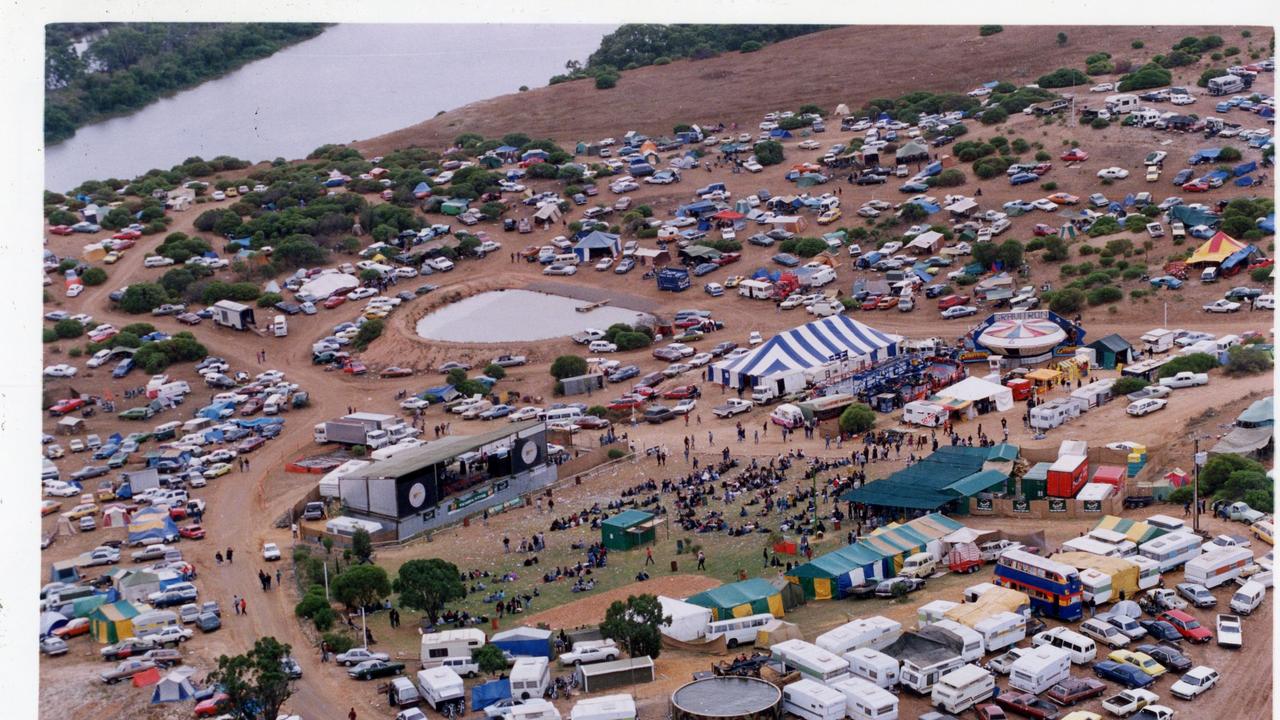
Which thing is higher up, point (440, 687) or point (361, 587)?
point (440, 687)

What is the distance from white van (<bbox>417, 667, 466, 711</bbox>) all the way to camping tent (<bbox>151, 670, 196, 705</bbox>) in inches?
136

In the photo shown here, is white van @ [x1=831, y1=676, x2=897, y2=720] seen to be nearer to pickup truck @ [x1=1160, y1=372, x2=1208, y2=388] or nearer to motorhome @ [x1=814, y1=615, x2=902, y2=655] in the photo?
motorhome @ [x1=814, y1=615, x2=902, y2=655]

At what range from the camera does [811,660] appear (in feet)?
74.1

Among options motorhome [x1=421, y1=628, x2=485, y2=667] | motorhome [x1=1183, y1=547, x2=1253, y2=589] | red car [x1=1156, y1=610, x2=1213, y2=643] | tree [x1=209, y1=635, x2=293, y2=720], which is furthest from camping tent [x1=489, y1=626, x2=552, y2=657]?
motorhome [x1=1183, y1=547, x2=1253, y2=589]

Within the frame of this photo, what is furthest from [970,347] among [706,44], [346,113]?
[346,113]

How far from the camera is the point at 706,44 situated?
7962cm

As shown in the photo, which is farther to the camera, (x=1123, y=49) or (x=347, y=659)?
(x=1123, y=49)

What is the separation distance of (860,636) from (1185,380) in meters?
15.7

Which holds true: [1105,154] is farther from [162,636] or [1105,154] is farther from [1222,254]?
[162,636]

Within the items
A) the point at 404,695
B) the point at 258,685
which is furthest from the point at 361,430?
the point at 258,685

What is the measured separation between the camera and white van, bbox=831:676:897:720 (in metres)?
21.2

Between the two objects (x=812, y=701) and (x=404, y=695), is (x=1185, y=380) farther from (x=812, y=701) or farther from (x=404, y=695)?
(x=404, y=695)

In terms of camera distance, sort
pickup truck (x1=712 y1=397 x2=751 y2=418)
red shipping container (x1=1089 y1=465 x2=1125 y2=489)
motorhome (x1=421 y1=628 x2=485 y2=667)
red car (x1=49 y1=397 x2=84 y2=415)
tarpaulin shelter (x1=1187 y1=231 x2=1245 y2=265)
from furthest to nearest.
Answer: tarpaulin shelter (x1=1187 y1=231 x2=1245 y2=265) → red car (x1=49 y1=397 x2=84 y2=415) → pickup truck (x1=712 y1=397 x2=751 y2=418) → red shipping container (x1=1089 y1=465 x2=1125 y2=489) → motorhome (x1=421 y1=628 x2=485 y2=667)

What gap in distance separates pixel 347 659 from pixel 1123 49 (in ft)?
170
